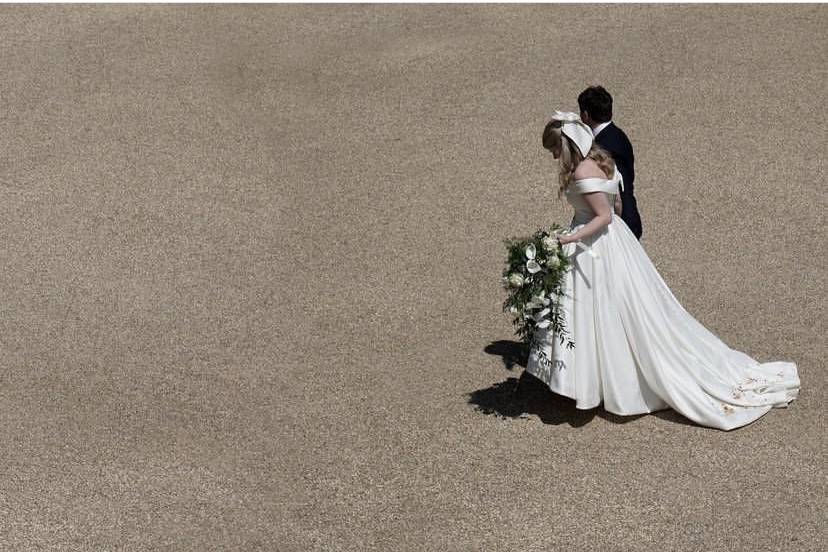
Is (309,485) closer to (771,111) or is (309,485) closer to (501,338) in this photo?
(501,338)

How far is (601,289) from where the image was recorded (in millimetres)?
8734

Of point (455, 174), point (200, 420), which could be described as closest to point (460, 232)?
point (455, 174)

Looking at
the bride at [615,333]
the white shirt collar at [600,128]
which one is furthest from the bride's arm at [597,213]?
the white shirt collar at [600,128]

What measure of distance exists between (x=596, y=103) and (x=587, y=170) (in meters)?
0.74

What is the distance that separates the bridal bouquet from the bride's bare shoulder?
0.41 m

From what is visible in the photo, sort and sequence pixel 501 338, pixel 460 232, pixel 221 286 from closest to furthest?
pixel 501 338 < pixel 221 286 < pixel 460 232

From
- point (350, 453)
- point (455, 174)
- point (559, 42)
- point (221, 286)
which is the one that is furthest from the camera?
point (559, 42)

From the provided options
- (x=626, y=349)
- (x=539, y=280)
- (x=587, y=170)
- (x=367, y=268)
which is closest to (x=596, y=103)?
(x=587, y=170)

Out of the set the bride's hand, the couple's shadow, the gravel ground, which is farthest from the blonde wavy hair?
the gravel ground

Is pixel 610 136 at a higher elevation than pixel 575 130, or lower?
higher

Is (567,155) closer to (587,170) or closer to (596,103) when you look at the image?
(587,170)

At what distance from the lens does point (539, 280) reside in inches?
339

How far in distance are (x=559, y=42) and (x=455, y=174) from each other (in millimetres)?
3235

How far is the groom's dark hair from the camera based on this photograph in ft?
29.6
